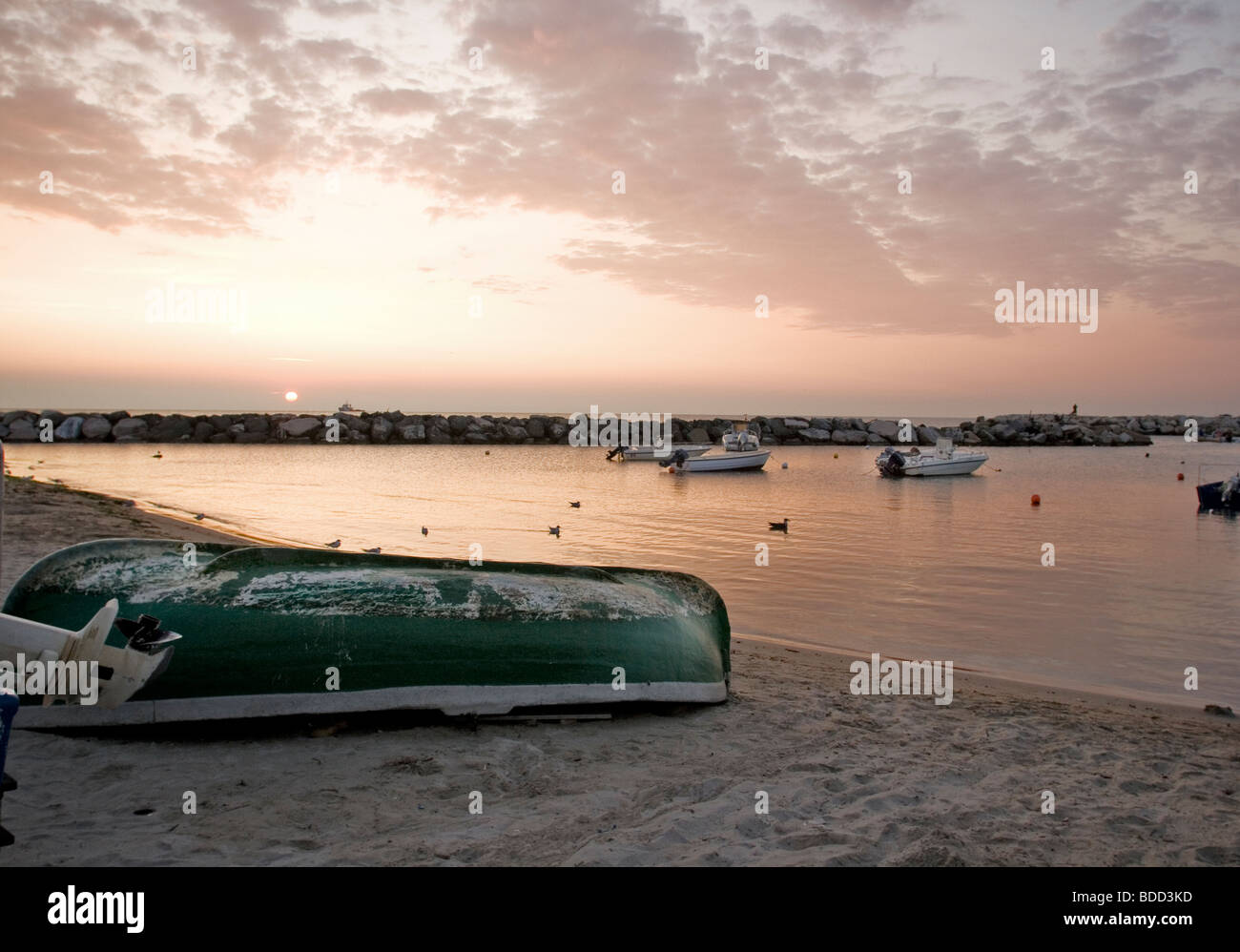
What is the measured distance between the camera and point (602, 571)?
268 inches

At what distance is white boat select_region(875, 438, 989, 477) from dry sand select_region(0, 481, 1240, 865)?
3622cm

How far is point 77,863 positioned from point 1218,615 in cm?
1387

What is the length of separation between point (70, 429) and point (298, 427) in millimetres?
14544

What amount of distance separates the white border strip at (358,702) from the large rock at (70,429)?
60.5m

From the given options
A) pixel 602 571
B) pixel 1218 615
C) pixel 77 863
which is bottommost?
pixel 1218 615

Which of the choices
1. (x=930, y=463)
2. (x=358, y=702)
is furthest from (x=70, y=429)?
(x=358, y=702)

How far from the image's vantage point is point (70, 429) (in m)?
55.8

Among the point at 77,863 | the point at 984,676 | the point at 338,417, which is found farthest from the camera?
the point at 338,417

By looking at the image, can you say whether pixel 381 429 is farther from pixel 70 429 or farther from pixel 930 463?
pixel 930 463

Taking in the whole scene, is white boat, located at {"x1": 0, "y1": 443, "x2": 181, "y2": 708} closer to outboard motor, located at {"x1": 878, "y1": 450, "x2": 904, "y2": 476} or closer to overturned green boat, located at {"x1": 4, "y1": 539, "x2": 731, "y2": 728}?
overturned green boat, located at {"x1": 4, "y1": 539, "x2": 731, "y2": 728}

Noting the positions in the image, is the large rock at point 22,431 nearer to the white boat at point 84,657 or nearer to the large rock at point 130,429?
the large rock at point 130,429
